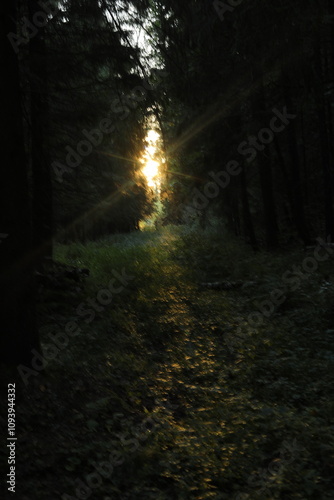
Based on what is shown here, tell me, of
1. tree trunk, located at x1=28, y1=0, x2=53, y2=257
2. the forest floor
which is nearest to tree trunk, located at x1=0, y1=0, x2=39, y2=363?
the forest floor

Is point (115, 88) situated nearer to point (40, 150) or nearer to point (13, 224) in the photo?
point (40, 150)

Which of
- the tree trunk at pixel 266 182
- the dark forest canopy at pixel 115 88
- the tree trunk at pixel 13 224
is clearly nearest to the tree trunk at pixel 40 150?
the dark forest canopy at pixel 115 88

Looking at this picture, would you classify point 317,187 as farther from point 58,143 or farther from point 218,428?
point 218,428

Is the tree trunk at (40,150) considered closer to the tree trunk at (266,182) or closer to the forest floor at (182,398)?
the forest floor at (182,398)

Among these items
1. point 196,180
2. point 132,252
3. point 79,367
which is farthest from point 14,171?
point 196,180

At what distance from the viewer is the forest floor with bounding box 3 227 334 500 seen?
13.4 ft

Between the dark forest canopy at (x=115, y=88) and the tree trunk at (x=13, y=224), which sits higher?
the dark forest canopy at (x=115, y=88)

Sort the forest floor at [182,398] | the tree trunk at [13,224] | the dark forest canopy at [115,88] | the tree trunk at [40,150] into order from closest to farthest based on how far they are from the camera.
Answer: the forest floor at [182,398]
the tree trunk at [13,224]
the dark forest canopy at [115,88]
the tree trunk at [40,150]

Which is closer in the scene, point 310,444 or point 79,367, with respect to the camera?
point 310,444

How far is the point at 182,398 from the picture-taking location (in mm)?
5930

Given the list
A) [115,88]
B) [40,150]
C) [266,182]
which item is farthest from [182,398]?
[266,182]

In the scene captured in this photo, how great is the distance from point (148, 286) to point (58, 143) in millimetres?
4155

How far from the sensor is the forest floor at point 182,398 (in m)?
4.07

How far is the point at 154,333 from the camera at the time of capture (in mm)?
8141
